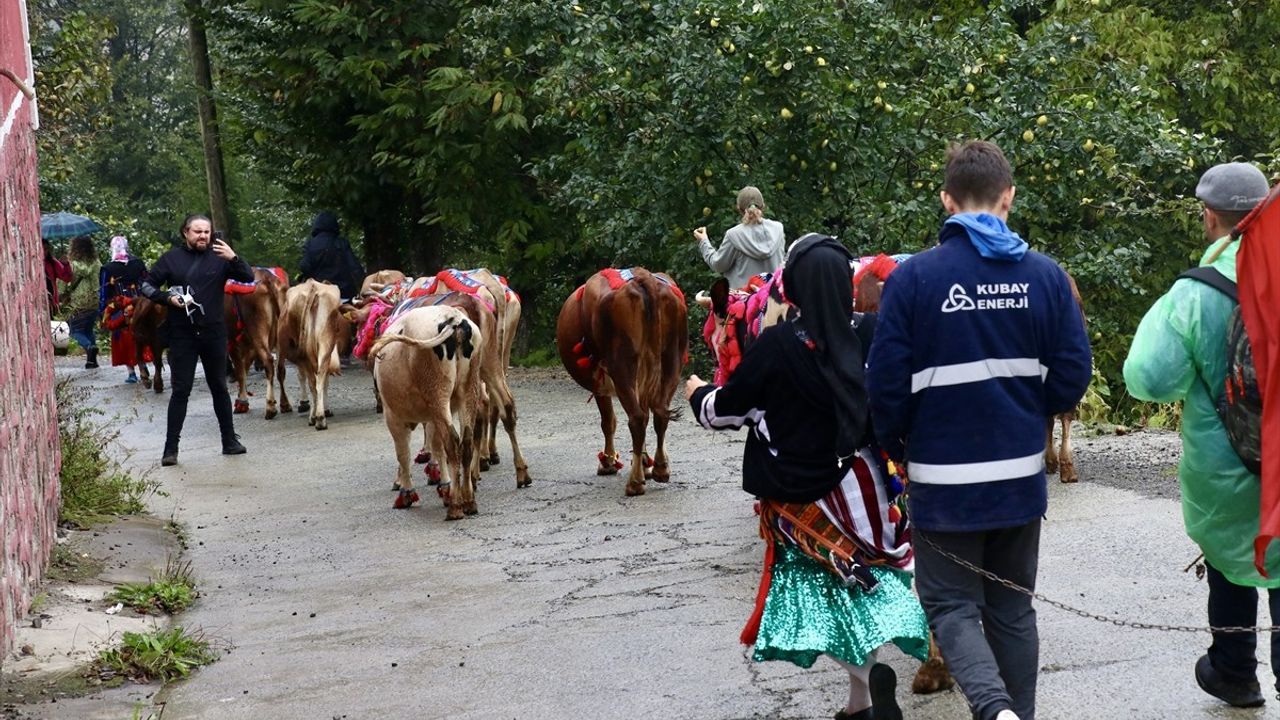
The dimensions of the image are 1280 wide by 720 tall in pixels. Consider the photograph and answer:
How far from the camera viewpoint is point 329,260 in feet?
61.9

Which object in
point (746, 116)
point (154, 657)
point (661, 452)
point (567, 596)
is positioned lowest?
point (567, 596)

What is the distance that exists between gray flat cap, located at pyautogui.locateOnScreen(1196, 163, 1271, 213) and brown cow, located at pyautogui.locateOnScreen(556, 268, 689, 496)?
6111 millimetres

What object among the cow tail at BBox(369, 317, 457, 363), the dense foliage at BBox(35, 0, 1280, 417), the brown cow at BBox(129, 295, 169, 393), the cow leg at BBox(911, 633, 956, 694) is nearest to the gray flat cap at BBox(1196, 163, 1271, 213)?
the cow leg at BBox(911, 633, 956, 694)

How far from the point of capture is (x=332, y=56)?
2153 centimetres

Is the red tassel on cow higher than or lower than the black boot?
higher

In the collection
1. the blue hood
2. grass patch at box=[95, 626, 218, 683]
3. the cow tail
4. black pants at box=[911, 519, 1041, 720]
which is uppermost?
the blue hood

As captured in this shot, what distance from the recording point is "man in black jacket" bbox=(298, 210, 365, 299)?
1872 cm

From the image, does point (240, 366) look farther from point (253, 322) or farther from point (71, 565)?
point (71, 565)

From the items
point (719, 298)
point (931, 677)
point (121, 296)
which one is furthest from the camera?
point (121, 296)

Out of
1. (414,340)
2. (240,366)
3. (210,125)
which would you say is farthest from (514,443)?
(210,125)

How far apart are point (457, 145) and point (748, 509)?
11441 mm

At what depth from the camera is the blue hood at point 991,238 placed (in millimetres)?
4664

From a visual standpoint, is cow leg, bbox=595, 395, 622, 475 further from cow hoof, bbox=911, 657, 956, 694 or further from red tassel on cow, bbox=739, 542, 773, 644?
red tassel on cow, bbox=739, 542, 773, 644

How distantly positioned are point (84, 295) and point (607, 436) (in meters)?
15.7
